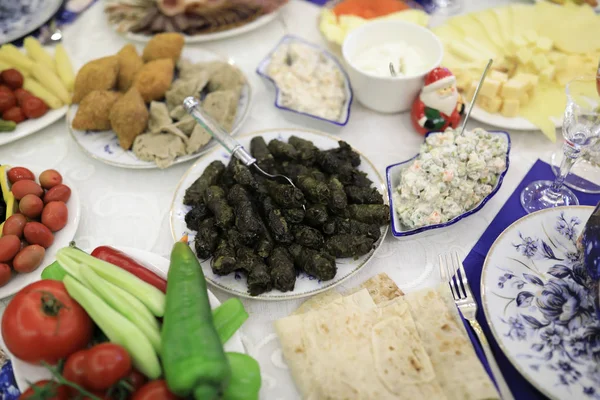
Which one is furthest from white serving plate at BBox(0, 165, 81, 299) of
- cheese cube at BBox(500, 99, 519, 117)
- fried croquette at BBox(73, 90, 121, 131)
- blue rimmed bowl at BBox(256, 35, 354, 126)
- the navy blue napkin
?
cheese cube at BBox(500, 99, 519, 117)

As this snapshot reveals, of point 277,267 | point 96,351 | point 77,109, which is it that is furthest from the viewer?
point 77,109

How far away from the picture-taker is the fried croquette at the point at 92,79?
7.13ft

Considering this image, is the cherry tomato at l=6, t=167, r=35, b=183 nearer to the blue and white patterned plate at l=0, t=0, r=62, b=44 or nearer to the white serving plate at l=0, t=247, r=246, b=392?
the white serving plate at l=0, t=247, r=246, b=392

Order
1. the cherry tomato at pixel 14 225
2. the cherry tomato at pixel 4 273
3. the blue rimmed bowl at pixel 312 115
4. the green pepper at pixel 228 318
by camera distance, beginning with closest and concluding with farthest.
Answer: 1. the green pepper at pixel 228 318
2. the cherry tomato at pixel 4 273
3. the cherry tomato at pixel 14 225
4. the blue rimmed bowl at pixel 312 115

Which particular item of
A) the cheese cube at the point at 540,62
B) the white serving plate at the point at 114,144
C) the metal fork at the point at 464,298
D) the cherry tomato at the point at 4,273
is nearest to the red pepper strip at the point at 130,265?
the cherry tomato at the point at 4,273

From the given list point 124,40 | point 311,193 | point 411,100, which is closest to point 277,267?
point 311,193

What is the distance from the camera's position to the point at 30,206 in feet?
5.55

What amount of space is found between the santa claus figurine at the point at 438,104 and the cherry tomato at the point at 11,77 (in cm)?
198

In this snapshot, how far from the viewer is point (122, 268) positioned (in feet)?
4.60

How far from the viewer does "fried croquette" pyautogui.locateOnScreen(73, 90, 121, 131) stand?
207cm

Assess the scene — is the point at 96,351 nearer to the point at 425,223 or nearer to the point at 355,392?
the point at 355,392

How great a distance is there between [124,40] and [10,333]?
6.82ft

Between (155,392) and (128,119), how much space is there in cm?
132

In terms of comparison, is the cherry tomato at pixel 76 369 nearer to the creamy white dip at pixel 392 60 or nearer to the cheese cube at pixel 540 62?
the creamy white dip at pixel 392 60
